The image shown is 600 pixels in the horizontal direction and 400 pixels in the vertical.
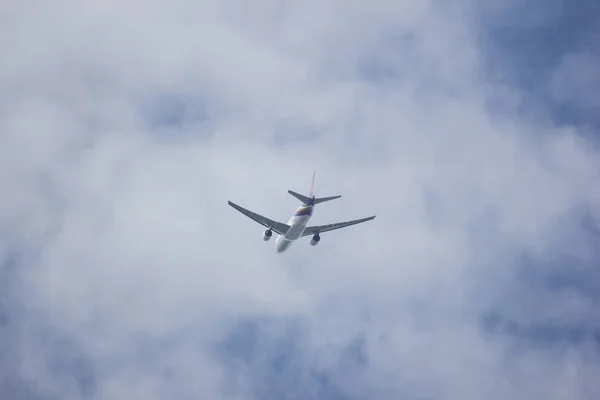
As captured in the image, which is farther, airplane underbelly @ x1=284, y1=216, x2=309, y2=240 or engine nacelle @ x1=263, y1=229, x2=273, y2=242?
engine nacelle @ x1=263, y1=229, x2=273, y2=242

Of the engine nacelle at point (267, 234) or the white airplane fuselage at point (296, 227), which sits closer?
the white airplane fuselage at point (296, 227)

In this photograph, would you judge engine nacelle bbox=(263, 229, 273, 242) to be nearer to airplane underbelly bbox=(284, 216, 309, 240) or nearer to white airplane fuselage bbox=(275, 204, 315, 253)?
white airplane fuselage bbox=(275, 204, 315, 253)

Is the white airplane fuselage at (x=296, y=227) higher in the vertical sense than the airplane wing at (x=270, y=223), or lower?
lower

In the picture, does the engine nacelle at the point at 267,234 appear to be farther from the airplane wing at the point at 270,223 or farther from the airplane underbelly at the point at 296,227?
the airplane underbelly at the point at 296,227

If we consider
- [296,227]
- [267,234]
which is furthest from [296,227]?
[267,234]

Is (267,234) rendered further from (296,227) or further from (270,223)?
(296,227)

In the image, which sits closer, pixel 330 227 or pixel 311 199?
pixel 311 199
